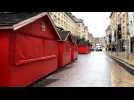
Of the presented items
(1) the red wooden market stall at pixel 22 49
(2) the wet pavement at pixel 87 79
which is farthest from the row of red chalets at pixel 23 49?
(2) the wet pavement at pixel 87 79

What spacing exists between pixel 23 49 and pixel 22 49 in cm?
15

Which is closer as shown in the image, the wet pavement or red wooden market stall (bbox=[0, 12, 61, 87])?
red wooden market stall (bbox=[0, 12, 61, 87])

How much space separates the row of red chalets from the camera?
34.9 feet

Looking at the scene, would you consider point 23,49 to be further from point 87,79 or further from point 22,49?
point 87,79

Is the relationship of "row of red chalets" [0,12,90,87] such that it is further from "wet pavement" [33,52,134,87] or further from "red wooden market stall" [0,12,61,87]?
"wet pavement" [33,52,134,87]

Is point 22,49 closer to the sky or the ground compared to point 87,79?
Answer: closer to the sky

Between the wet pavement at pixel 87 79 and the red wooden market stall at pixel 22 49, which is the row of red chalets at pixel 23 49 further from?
the wet pavement at pixel 87 79

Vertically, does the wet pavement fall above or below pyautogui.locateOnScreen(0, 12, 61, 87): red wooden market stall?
below

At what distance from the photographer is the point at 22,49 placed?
468 inches

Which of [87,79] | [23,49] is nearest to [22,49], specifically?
[23,49]

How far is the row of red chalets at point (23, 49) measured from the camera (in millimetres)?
10648

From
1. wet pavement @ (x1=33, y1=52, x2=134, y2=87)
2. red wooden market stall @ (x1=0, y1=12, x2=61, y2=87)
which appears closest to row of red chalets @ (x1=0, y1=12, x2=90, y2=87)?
red wooden market stall @ (x1=0, y1=12, x2=61, y2=87)
